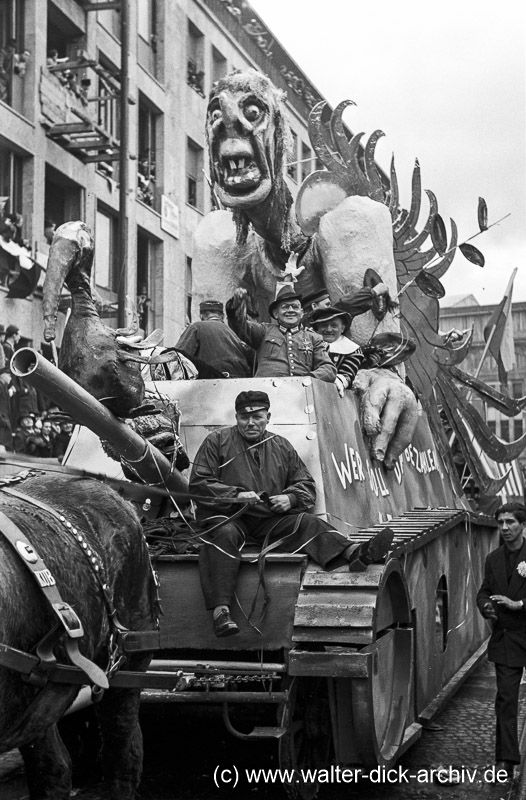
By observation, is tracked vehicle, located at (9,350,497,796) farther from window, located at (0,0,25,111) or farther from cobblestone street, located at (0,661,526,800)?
window, located at (0,0,25,111)

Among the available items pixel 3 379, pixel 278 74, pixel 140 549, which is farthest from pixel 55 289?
pixel 278 74

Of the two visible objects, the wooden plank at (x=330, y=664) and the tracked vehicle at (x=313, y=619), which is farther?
the tracked vehicle at (x=313, y=619)

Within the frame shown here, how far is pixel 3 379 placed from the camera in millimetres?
13172

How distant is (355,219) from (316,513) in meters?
3.71

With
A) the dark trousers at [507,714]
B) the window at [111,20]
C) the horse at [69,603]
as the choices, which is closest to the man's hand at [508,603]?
the dark trousers at [507,714]

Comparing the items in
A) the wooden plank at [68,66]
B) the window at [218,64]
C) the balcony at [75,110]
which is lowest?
the balcony at [75,110]

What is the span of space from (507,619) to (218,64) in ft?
63.6

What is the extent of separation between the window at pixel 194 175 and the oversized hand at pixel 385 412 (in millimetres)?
16749

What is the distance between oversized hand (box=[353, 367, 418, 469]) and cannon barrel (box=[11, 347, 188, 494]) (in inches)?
76.2

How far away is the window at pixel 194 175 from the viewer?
25125 mm

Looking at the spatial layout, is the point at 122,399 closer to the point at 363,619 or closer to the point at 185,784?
the point at 363,619

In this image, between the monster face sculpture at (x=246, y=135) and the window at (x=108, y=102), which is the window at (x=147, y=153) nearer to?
the window at (x=108, y=102)

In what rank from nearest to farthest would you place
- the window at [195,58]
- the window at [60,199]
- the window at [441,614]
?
the window at [441,614]
the window at [60,199]
the window at [195,58]

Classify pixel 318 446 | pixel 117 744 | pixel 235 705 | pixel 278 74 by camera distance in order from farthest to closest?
1. pixel 278 74
2. pixel 318 446
3. pixel 235 705
4. pixel 117 744
